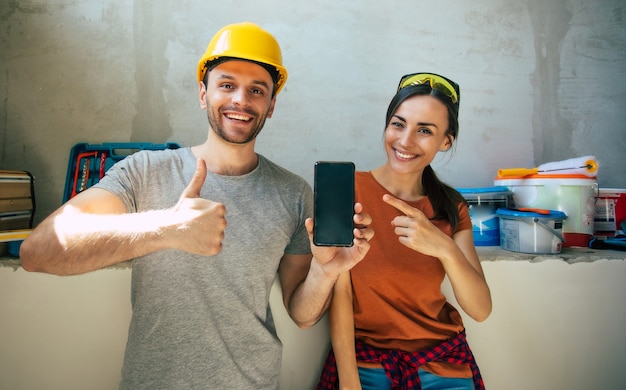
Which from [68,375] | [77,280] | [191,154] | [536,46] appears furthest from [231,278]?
[536,46]

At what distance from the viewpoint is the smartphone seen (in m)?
0.85

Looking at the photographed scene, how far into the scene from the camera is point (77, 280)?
3.81ft

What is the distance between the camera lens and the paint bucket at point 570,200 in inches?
62.3

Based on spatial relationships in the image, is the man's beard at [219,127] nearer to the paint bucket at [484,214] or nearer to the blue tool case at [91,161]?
the blue tool case at [91,161]

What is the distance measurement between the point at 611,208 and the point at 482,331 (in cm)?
101

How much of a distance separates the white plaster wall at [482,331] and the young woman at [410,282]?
190 millimetres

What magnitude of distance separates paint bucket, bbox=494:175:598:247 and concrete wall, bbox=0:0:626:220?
16.0 inches

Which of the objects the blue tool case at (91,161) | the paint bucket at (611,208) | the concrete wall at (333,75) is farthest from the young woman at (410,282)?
the blue tool case at (91,161)

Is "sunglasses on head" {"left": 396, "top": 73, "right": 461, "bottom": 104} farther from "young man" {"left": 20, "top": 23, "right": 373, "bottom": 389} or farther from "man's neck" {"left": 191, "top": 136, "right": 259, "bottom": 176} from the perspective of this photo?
"man's neck" {"left": 191, "top": 136, "right": 259, "bottom": 176}

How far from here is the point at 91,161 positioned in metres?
1.63

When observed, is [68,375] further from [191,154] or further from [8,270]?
[191,154]

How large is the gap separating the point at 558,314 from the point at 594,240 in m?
0.50

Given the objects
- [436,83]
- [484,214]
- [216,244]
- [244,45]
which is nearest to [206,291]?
[216,244]

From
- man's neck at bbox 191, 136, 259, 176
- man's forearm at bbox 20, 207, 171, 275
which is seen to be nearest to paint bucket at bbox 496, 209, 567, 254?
man's neck at bbox 191, 136, 259, 176
